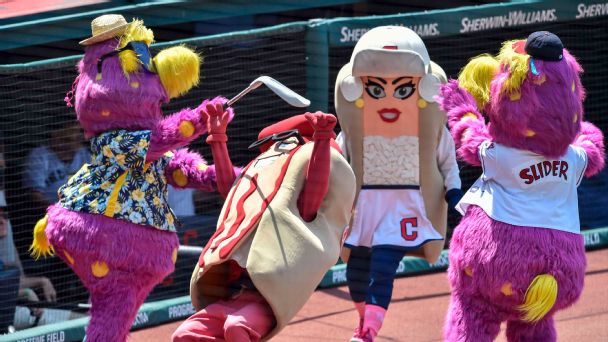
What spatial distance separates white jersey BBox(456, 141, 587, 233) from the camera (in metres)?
4.59

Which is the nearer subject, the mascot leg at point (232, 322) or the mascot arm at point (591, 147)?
the mascot leg at point (232, 322)

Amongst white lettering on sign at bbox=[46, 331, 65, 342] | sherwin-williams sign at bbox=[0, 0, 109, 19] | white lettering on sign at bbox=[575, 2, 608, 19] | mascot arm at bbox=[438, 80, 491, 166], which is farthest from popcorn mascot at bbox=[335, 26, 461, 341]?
white lettering on sign at bbox=[575, 2, 608, 19]

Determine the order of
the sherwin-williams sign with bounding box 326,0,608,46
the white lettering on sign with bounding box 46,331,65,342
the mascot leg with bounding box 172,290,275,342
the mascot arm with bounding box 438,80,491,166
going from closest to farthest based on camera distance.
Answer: the mascot leg with bounding box 172,290,275,342
the mascot arm with bounding box 438,80,491,166
the white lettering on sign with bounding box 46,331,65,342
the sherwin-williams sign with bounding box 326,0,608,46

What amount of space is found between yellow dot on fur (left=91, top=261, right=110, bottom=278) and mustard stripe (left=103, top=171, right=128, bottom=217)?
21 cm

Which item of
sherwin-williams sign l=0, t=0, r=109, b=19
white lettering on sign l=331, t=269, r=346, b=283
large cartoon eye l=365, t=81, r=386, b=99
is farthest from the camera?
white lettering on sign l=331, t=269, r=346, b=283

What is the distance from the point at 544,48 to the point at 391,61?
1.03 meters

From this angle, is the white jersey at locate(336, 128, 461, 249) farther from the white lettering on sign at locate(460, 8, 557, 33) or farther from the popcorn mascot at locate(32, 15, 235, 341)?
the white lettering on sign at locate(460, 8, 557, 33)

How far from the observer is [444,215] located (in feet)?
18.6

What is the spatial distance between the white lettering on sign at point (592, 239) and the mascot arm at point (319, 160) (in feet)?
12.3

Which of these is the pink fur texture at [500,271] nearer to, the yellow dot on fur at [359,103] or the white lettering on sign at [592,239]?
the yellow dot on fur at [359,103]

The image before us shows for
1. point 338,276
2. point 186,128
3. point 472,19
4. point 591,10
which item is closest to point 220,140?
point 186,128

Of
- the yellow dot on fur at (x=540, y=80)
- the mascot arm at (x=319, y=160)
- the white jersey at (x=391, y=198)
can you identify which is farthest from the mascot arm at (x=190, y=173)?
the yellow dot on fur at (x=540, y=80)

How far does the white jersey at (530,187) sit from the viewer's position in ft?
15.1

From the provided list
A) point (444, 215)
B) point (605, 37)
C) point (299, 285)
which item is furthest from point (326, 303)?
point (605, 37)
